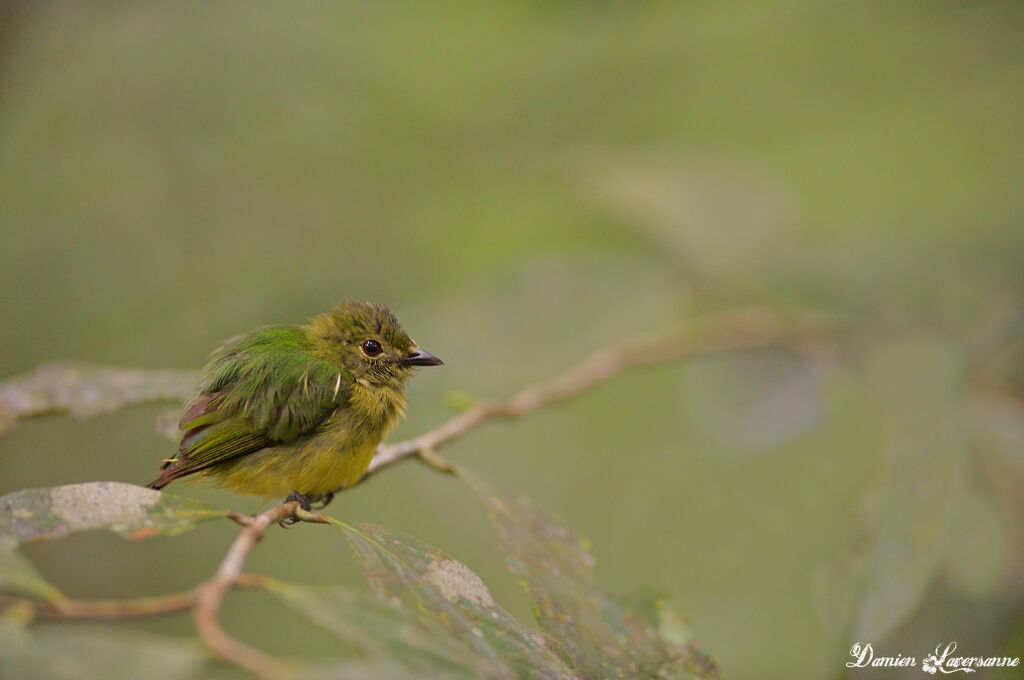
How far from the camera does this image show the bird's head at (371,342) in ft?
7.70

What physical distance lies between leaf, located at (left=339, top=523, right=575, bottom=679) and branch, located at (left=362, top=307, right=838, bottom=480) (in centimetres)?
52

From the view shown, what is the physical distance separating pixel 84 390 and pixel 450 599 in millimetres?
1130

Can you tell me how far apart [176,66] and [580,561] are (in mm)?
3103

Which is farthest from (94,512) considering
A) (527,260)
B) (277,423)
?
(527,260)

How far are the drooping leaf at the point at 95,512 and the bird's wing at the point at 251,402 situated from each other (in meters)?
0.70

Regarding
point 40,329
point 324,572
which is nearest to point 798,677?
point 324,572

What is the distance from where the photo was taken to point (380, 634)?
2.63 ft

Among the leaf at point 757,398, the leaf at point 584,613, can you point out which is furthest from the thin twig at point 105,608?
the leaf at point 757,398

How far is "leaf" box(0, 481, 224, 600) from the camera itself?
3.26ft

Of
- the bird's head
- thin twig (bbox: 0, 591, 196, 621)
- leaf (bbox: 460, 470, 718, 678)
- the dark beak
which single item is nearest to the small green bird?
the bird's head

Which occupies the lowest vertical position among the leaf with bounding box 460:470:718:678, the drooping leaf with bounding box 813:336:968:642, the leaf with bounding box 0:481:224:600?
the leaf with bounding box 0:481:224:600

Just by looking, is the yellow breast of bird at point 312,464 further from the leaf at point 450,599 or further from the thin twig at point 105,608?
the thin twig at point 105,608

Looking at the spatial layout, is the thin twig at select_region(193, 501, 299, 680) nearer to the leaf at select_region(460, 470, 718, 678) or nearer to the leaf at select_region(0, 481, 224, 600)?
the leaf at select_region(0, 481, 224, 600)

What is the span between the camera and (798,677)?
2.19 meters
